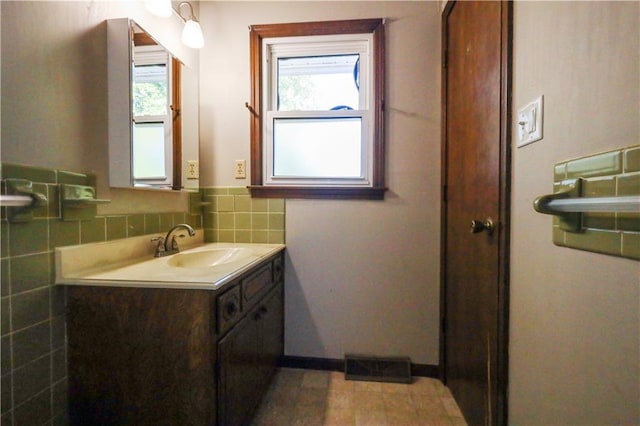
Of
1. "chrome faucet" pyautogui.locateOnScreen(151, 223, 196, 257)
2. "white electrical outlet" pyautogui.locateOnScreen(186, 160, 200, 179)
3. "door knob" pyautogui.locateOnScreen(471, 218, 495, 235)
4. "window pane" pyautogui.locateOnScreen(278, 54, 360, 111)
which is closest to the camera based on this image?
"door knob" pyautogui.locateOnScreen(471, 218, 495, 235)

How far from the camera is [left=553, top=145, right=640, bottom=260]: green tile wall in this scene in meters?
0.48

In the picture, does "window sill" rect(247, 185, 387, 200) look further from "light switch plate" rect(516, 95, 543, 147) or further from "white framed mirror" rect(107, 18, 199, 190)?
"light switch plate" rect(516, 95, 543, 147)

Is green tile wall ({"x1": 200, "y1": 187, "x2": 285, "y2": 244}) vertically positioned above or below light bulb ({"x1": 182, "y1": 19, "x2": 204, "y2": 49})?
below

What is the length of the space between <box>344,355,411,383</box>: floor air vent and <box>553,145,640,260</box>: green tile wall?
1.35 metres

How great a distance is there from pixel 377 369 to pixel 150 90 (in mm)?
2049

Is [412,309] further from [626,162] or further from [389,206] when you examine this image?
[626,162]

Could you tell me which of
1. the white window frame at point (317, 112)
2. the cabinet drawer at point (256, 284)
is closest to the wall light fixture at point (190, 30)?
the white window frame at point (317, 112)

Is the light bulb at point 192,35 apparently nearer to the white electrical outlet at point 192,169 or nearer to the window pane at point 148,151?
the window pane at point 148,151

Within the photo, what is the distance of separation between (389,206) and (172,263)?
1.26 metres

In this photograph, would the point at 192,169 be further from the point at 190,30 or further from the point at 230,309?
the point at 230,309

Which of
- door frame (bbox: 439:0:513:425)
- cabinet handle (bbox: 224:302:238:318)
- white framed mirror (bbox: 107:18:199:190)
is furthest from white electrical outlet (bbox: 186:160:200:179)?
door frame (bbox: 439:0:513:425)

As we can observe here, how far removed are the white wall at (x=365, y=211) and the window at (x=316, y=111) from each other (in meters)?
0.08

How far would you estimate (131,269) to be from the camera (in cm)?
104

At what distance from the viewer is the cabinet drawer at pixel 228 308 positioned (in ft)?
2.97
